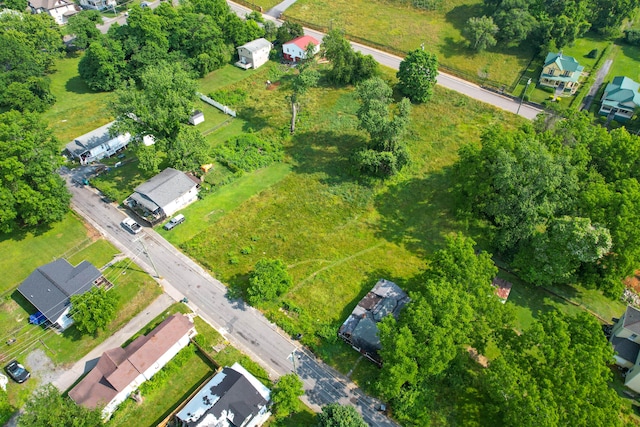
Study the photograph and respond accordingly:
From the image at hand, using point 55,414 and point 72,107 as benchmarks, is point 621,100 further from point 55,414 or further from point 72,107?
point 72,107

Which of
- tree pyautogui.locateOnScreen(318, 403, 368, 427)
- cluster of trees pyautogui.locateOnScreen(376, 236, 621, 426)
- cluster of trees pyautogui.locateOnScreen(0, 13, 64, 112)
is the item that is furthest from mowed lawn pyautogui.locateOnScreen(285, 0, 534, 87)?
tree pyautogui.locateOnScreen(318, 403, 368, 427)

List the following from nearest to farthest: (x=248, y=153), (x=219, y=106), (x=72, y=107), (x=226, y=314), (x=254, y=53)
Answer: (x=226, y=314)
(x=248, y=153)
(x=72, y=107)
(x=219, y=106)
(x=254, y=53)

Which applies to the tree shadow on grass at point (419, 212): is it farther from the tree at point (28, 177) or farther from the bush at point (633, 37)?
the bush at point (633, 37)

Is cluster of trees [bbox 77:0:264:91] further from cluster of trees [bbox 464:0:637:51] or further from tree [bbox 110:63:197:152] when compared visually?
cluster of trees [bbox 464:0:637:51]

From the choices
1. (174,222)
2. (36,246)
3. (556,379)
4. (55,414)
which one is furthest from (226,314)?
(556,379)

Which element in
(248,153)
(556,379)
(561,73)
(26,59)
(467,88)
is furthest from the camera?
(467,88)

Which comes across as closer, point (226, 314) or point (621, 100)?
point (226, 314)

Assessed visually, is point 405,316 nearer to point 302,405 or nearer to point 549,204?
point 302,405

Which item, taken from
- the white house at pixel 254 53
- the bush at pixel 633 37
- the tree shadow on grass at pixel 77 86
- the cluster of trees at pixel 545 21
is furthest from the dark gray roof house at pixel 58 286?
the bush at pixel 633 37
